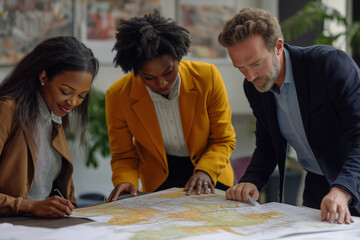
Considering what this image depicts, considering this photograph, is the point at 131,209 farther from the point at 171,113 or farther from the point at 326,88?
the point at 326,88

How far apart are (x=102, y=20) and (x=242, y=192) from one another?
247 cm

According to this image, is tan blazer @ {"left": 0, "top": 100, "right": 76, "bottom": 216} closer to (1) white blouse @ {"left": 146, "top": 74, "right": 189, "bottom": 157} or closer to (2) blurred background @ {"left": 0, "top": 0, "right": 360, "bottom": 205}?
(1) white blouse @ {"left": 146, "top": 74, "right": 189, "bottom": 157}

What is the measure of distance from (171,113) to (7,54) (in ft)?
6.88

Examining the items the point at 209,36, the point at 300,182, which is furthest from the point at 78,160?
the point at 300,182

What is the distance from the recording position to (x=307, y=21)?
3.02 meters

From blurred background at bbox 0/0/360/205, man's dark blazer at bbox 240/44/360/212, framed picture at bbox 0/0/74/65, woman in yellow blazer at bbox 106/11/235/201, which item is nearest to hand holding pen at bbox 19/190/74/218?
woman in yellow blazer at bbox 106/11/235/201

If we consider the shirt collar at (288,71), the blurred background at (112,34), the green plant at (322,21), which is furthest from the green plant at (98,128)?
the shirt collar at (288,71)

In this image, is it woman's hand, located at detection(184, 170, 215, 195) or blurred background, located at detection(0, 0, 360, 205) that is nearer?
woman's hand, located at detection(184, 170, 215, 195)

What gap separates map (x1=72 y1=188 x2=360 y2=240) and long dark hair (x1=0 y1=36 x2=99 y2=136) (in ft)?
1.17

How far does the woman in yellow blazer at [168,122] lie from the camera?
161 cm

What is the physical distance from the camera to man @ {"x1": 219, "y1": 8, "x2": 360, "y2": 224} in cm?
130

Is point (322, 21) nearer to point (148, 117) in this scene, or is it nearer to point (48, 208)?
point (148, 117)

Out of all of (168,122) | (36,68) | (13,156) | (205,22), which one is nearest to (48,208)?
(13,156)

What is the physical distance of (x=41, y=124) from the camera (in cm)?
142
